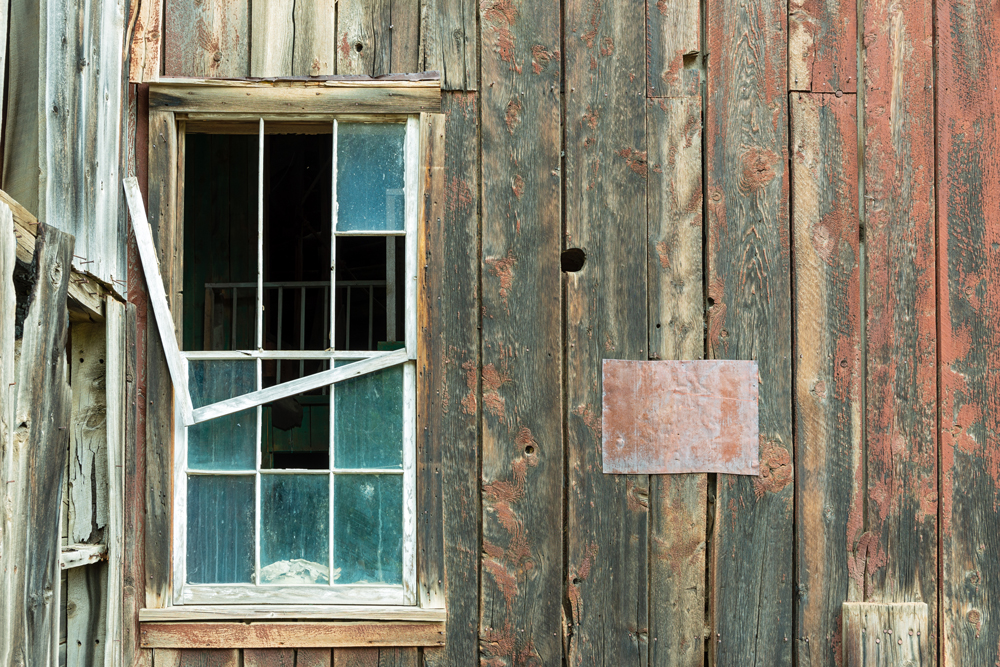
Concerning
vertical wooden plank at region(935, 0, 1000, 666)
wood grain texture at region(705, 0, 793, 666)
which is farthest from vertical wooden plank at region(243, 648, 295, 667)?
vertical wooden plank at region(935, 0, 1000, 666)

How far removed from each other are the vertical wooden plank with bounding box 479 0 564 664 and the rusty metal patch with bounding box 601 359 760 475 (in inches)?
8.3

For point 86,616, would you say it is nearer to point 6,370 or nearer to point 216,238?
point 6,370

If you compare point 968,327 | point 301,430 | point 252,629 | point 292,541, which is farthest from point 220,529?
point 301,430

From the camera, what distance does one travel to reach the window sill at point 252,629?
2670 millimetres

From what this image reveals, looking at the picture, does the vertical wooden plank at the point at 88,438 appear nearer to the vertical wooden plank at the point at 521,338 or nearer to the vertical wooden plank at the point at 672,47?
the vertical wooden plank at the point at 521,338

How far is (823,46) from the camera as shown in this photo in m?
2.84

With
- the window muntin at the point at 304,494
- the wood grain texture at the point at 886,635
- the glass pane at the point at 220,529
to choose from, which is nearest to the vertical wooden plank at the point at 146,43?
the window muntin at the point at 304,494

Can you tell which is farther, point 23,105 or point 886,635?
point 886,635

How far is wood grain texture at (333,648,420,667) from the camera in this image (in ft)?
8.87

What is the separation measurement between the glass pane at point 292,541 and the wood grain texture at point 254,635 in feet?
0.53

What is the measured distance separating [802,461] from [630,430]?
25.4 inches

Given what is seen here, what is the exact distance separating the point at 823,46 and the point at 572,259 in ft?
4.09

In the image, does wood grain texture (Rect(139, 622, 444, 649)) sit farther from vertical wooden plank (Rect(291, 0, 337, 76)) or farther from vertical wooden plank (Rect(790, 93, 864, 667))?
vertical wooden plank (Rect(291, 0, 337, 76))

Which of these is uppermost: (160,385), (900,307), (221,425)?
(900,307)
